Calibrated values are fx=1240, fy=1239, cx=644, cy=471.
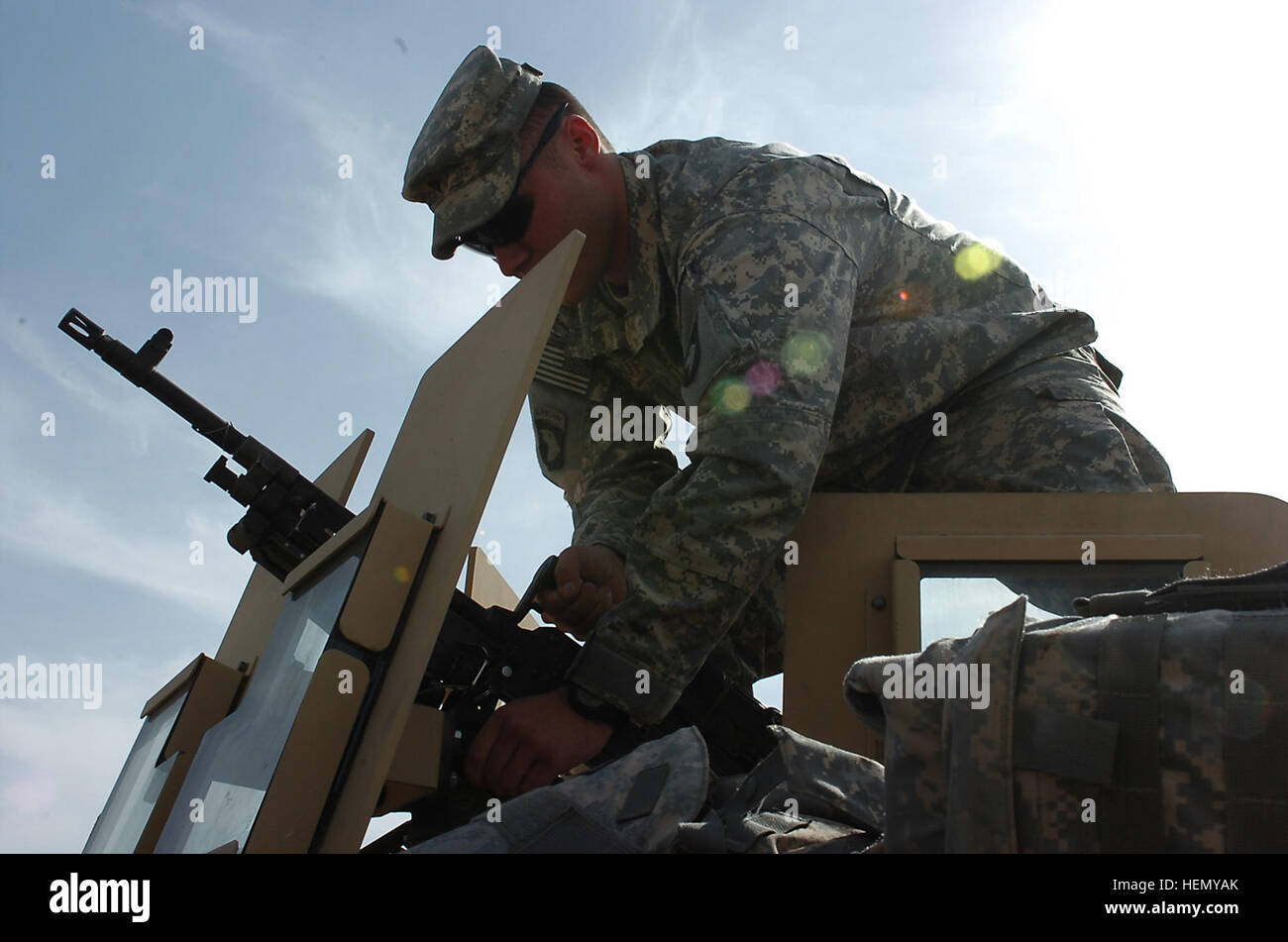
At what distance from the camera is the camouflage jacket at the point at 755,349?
250 centimetres

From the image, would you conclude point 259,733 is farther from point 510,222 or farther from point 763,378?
point 510,222

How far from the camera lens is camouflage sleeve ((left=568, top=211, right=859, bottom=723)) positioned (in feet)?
8.07

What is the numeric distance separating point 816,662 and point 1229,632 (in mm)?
1283

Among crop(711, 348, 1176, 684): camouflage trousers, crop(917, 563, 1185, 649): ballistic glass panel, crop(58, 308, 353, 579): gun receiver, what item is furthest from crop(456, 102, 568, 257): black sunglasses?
crop(917, 563, 1185, 649): ballistic glass panel

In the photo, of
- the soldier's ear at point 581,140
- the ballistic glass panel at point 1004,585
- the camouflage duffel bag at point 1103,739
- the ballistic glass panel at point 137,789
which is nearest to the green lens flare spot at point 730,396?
the ballistic glass panel at point 1004,585

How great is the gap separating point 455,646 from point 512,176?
1342 millimetres

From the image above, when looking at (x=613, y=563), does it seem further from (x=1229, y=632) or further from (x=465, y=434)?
(x=1229, y=632)

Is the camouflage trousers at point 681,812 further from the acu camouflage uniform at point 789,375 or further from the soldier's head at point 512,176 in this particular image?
the soldier's head at point 512,176

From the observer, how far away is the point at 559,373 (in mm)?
3941

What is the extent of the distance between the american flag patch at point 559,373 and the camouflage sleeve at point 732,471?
110cm

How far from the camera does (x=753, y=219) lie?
290cm

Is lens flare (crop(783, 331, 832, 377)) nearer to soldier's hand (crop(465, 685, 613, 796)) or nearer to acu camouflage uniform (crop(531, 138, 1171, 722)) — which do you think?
acu camouflage uniform (crop(531, 138, 1171, 722))

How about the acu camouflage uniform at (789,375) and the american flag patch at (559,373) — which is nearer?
the acu camouflage uniform at (789,375)

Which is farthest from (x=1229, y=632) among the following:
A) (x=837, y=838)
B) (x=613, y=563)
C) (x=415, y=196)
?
(x=415, y=196)
